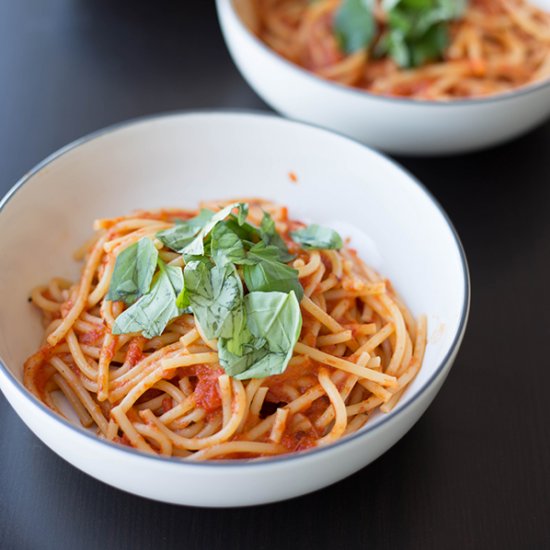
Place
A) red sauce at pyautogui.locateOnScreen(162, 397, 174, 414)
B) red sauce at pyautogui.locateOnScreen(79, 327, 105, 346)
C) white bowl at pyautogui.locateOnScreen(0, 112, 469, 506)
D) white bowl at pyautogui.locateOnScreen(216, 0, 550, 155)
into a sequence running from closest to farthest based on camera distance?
white bowl at pyautogui.locateOnScreen(0, 112, 469, 506), red sauce at pyautogui.locateOnScreen(162, 397, 174, 414), red sauce at pyautogui.locateOnScreen(79, 327, 105, 346), white bowl at pyautogui.locateOnScreen(216, 0, 550, 155)

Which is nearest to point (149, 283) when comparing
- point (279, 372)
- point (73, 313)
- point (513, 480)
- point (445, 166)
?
point (73, 313)

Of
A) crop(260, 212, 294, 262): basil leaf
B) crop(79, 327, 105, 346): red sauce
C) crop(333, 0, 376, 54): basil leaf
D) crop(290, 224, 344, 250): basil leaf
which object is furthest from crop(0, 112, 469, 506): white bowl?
crop(333, 0, 376, 54): basil leaf

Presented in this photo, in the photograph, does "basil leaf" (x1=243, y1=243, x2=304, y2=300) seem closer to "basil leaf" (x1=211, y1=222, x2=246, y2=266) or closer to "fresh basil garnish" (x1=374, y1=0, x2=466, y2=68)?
"basil leaf" (x1=211, y1=222, x2=246, y2=266)

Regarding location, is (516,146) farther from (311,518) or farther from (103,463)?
(103,463)

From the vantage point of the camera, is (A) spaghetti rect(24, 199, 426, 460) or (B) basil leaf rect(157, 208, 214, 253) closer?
(A) spaghetti rect(24, 199, 426, 460)

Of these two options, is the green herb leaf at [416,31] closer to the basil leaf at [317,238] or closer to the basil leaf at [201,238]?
the basil leaf at [317,238]

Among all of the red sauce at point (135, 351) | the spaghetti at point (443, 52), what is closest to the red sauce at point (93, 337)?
the red sauce at point (135, 351)

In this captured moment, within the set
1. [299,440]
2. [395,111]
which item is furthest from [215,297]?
[395,111]
